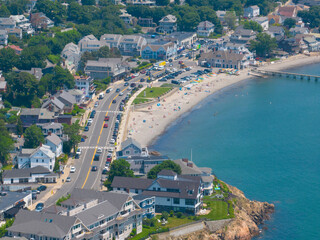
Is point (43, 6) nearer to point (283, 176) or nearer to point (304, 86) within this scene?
point (304, 86)

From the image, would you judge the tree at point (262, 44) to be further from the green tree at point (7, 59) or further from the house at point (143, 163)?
the house at point (143, 163)

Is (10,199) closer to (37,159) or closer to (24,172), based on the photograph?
(24,172)

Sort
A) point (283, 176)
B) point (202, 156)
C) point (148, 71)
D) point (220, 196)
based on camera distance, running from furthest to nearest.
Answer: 1. point (148, 71)
2. point (202, 156)
3. point (283, 176)
4. point (220, 196)

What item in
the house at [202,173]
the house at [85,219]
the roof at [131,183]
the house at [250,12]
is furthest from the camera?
the house at [250,12]

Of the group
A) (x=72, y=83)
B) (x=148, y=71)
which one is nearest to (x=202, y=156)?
(x=72, y=83)

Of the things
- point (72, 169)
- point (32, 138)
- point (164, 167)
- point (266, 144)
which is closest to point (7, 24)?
point (32, 138)

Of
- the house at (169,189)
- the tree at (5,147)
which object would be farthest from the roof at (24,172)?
the house at (169,189)

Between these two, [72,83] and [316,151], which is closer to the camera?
[316,151]
